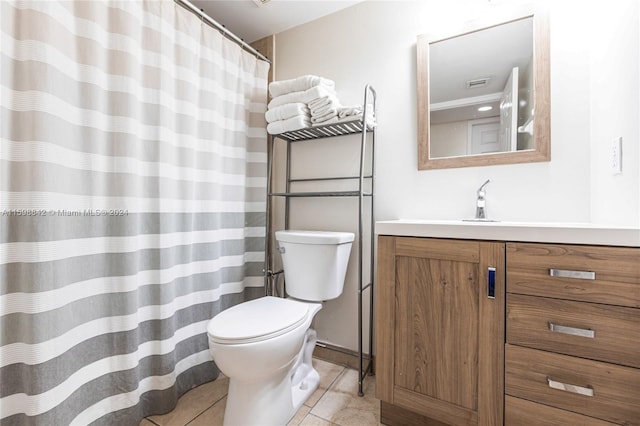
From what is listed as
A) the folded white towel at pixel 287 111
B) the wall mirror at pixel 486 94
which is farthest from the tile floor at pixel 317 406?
the folded white towel at pixel 287 111

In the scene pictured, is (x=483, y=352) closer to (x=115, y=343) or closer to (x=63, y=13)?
(x=115, y=343)

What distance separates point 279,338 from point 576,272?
1.00 meters

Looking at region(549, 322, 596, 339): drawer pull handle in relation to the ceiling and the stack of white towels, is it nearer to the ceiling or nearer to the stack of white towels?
the stack of white towels

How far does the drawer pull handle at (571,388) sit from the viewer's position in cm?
81

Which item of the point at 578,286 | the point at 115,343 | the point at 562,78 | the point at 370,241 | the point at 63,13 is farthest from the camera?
the point at 370,241

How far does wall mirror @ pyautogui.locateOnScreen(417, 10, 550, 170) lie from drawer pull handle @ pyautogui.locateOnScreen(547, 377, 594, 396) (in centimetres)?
89

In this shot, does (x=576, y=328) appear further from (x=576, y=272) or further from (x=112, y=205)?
(x=112, y=205)

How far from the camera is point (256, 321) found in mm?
1108

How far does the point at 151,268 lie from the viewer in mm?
1222

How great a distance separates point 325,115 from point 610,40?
1.16m

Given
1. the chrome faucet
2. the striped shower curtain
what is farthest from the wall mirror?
the striped shower curtain

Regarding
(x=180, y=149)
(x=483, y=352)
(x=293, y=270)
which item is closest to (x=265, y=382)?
(x=293, y=270)

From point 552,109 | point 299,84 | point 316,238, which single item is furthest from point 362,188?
point 552,109

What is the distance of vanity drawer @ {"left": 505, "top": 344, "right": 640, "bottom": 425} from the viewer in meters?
0.77
